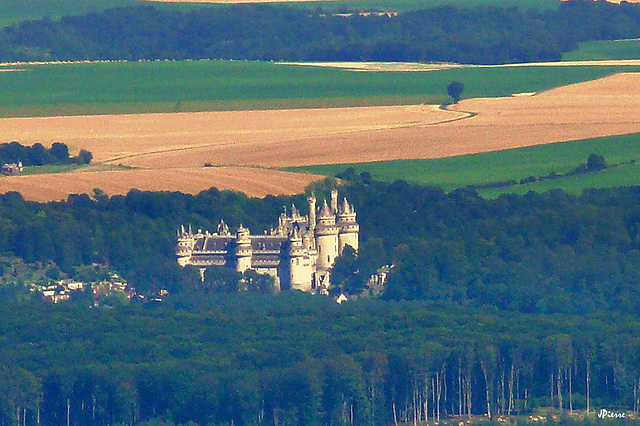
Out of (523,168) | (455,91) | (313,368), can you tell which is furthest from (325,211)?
(455,91)

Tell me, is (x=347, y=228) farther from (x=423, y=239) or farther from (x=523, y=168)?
(x=523, y=168)

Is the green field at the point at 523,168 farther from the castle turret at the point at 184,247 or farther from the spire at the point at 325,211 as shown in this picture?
the castle turret at the point at 184,247

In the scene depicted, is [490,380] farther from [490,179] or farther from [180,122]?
[180,122]

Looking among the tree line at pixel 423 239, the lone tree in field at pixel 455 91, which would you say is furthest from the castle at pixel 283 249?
the lone tree in field at pixel 455 91

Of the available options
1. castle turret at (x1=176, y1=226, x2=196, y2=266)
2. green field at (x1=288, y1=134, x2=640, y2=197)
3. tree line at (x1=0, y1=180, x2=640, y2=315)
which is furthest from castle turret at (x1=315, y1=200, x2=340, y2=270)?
green field at (x1=288, y1=134, x2=640, y2=197)

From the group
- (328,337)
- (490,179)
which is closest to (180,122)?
(490,179)

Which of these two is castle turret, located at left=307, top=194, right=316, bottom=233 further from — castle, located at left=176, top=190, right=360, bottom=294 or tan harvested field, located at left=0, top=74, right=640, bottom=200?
tan harvested field, located at left=0, top=74, right=640, bottom=200

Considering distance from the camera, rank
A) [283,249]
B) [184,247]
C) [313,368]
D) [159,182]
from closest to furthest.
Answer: [313,368]
[283,249]
[184,247]
[159,182]
